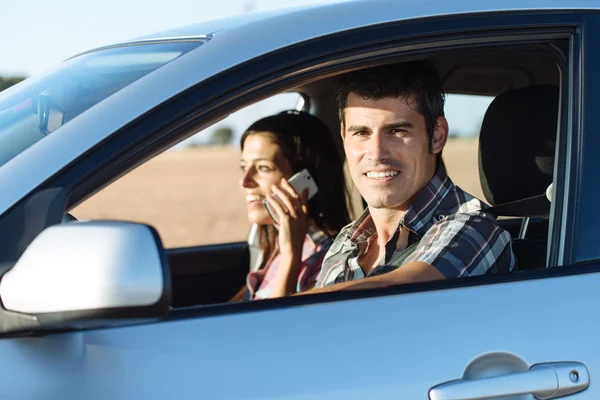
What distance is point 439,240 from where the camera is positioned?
232cm

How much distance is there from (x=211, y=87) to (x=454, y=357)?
0.68 metres

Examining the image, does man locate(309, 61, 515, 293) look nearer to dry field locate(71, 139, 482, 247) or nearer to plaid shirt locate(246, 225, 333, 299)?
plaid shirt locate(246, 225, 333, 299)

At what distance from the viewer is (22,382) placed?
62.1 inches

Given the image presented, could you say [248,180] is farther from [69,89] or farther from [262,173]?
[69,89]

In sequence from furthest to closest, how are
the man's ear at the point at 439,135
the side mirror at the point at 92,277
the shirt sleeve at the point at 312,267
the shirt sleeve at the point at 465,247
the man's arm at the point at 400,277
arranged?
the shirt sleeve at the point at 312,267 → the man's ear at the point at 439,135 → the shirt sleeve at the point at 465,247 → the man's arm at the point at 400,277 → the side mirror at the point at 92,277

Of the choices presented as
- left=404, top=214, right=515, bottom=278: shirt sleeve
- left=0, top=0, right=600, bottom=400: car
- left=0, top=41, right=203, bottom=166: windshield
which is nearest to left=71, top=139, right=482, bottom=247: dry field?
left=404, top=214, right=515, bottom=278: shirt sleeve

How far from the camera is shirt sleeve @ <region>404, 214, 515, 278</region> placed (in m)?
2.21

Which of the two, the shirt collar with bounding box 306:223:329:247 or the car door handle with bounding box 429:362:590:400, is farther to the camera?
the shirt collar with bounding box 306:223:329:247

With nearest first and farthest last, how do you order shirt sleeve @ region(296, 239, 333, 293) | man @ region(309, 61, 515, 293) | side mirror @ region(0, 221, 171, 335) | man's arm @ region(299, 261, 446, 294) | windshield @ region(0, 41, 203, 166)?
side mirror @ region(0, 221, 171, 335) → windshield @ region(0, 41, 203, 166) → man's arm @ region(299, 261, 446, 294) → man @ region(309, 61, 515, 293) → shirt sleeve @ region(296, 239, 333, 293)

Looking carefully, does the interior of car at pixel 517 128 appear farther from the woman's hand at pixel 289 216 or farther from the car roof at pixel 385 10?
the woman's hand at pixel 289 216

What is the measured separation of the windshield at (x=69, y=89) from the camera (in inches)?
73.4

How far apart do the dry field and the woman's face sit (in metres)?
5.48

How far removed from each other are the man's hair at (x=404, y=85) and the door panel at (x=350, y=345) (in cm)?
79

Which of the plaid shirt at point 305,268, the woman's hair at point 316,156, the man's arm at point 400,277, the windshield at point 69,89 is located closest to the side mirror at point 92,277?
the windshield at point 69,89
